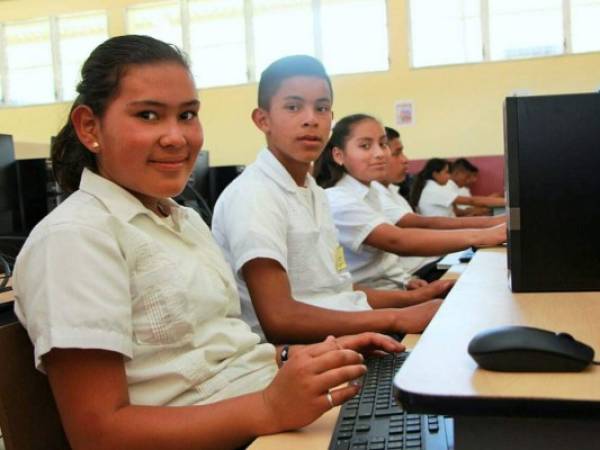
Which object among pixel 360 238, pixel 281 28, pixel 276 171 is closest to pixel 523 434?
pixel 276 171

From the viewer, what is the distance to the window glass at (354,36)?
6.54 metres

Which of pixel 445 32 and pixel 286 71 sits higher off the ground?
pixel 445 32

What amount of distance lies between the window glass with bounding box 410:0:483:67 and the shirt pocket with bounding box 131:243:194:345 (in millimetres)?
5988

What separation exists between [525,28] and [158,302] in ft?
20.4

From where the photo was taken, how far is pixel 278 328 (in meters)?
1.36

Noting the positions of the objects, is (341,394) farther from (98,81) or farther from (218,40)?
(218,40)

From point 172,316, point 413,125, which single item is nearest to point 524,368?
point 172,316

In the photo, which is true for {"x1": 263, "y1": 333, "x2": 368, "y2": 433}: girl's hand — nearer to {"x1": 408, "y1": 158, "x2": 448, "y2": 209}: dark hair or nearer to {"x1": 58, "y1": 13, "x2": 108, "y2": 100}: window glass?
{"x1": 408, "y1": 158, "x2": 448, "y2": 209}: dark hair

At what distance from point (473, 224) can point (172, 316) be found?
2.17 meters

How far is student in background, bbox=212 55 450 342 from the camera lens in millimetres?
1371

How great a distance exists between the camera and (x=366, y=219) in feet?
7.13

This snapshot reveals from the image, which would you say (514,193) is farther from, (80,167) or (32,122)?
(32,122)

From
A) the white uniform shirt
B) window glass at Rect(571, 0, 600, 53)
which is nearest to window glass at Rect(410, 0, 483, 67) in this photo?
window glass at Rect(571, 0, 600, 53)

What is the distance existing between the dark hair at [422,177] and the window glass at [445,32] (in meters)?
1.13
